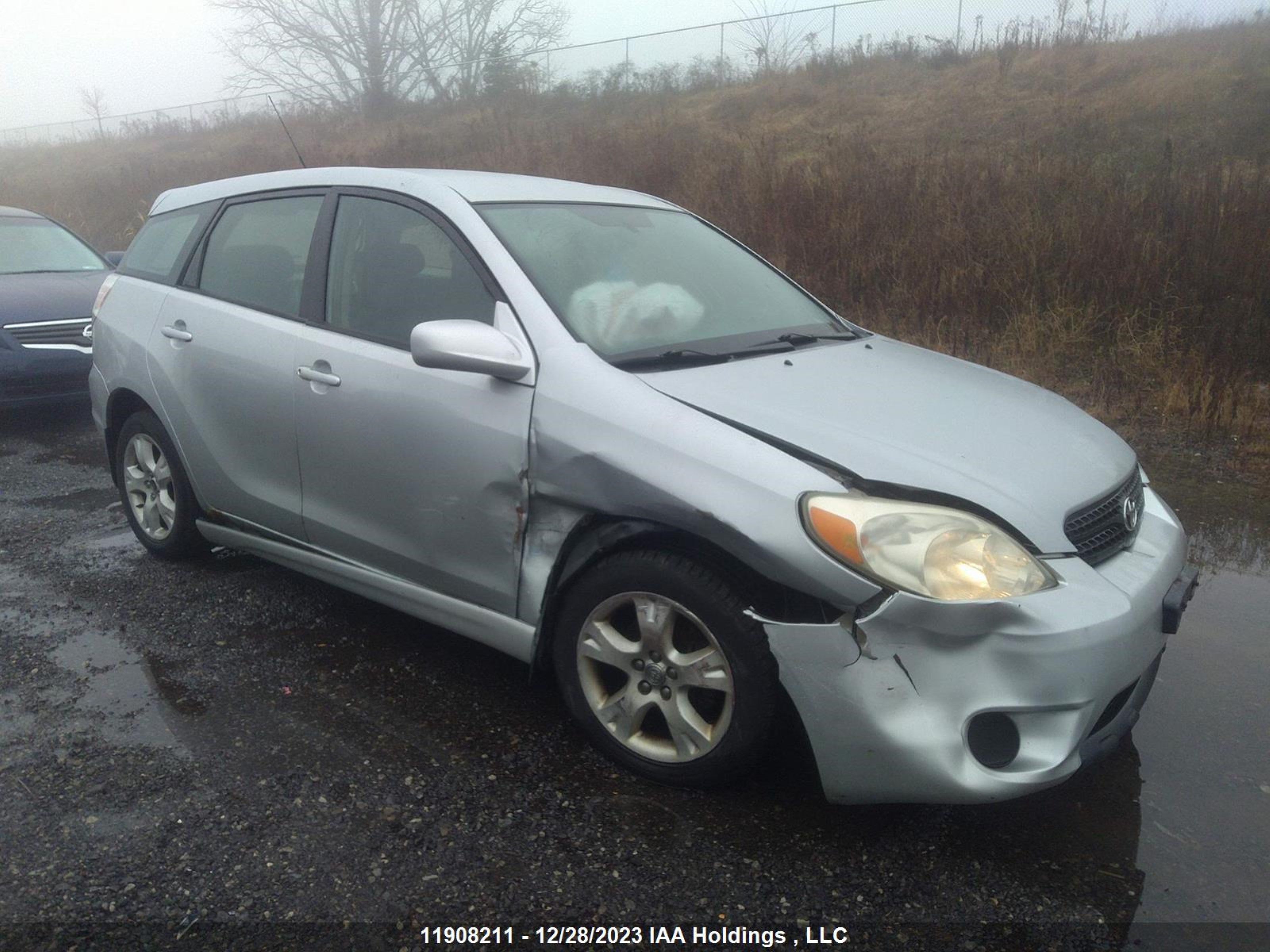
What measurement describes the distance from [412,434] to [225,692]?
3.70 feet

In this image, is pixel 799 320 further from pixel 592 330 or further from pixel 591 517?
pixel 591 517

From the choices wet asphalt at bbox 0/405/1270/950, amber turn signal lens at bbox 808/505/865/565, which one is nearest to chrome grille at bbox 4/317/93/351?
wet asphalt at bbox 0/405/1270/950

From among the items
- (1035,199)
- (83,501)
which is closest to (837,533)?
(83,501)

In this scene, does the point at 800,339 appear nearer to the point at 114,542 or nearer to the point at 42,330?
the point at 114,542

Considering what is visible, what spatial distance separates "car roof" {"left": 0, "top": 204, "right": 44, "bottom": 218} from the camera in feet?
29.5

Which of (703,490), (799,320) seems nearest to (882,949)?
(703,490)

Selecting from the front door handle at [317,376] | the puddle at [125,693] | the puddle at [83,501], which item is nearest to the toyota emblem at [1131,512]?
the front door handle at [317,376]

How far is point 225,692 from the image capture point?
3.42 metres

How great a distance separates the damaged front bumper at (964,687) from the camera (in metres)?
2.29

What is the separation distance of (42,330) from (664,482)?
670 centimetres

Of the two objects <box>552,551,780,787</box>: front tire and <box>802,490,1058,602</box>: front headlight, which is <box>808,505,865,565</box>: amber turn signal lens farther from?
<box>552,551,780,787</box>: front tire

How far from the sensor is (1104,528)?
2.74 meters

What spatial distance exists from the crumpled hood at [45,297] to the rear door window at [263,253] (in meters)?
3.93

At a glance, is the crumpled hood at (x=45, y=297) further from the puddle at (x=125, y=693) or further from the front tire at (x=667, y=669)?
the front tire at (x=667, y=669)
